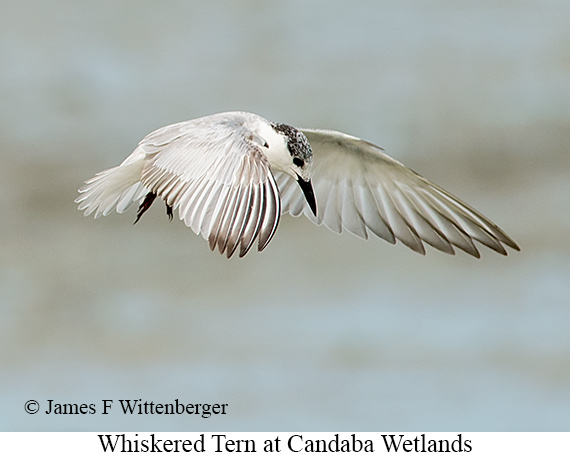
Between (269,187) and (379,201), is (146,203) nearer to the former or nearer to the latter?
(379,201)

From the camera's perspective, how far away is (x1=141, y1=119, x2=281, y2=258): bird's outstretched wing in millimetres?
2193

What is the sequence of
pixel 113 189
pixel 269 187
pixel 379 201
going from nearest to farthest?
pixel 269 187
pixel 113 189
pixel 379 201

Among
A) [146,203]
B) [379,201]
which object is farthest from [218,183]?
[379,201]

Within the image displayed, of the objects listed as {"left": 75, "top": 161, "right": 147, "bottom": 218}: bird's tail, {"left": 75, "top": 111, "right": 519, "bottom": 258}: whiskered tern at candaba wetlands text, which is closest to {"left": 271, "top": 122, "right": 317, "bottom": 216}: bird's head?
{"left": 75, "top": 111, "right": 519, "bottom": 258}: whiskered tern at candaba wetlands text

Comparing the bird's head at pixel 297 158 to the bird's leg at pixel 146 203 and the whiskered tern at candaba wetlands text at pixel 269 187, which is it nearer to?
the whiskered tern at candaba wetlands text at pixel 269 187

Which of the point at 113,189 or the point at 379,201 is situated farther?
the point at 379,201

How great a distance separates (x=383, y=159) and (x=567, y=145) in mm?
3236

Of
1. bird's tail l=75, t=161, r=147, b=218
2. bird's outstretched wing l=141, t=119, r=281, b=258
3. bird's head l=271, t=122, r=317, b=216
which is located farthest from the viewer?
bird's tail l=75, t=161, r=147, b=218

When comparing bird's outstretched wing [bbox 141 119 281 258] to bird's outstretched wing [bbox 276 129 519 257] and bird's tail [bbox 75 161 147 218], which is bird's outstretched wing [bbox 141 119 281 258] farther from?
bird's outstretched wing [bbox 276 129 519 257]

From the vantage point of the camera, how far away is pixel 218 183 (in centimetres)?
237

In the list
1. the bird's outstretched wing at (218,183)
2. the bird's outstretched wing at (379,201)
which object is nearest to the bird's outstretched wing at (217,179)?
the bird's outstretched wing at (218,183)

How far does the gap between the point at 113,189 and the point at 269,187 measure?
2.76 ft

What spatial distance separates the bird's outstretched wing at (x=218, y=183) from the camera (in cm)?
219

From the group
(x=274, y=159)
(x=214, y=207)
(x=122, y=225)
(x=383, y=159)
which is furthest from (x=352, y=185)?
(x=122, y=225)
